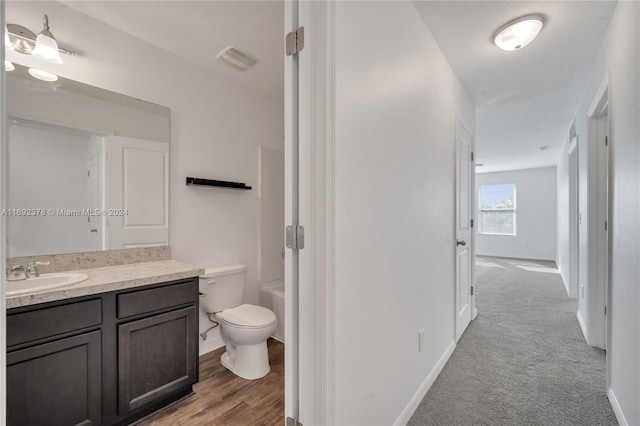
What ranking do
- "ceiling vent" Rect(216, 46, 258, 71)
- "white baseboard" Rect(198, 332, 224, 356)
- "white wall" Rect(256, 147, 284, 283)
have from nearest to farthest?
"ceiling vent" Rect(216, 46, 258, 71) → "white baseboard" Rect(198, 332, 224, 356) → "white wall" Rect(256, 147, 284, 283)

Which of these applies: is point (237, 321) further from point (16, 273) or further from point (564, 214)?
point (564, 214)

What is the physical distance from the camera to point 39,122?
5.60ft

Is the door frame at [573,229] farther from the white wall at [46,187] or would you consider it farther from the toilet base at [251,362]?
the white wall at [46,187]

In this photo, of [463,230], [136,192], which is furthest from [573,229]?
[136,192]

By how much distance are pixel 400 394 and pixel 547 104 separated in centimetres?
353

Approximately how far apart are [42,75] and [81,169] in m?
0.58

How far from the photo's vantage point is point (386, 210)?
1428 millimetres

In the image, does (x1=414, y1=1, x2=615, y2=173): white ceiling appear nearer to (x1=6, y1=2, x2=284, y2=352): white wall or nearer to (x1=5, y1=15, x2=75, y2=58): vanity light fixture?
(x1=6, y1=2, x2=284, y2=352): white wall

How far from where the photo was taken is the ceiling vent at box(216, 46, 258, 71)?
7.35ft

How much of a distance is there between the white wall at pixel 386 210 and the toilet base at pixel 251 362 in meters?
1.05

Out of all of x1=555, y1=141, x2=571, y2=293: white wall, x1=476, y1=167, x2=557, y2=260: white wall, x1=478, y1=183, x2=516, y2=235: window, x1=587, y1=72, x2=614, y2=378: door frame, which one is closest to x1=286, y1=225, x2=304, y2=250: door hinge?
x1=587, y1=72, x2=614, y2=378: door frame

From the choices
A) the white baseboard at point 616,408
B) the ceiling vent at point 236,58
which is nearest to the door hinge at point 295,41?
the ceiling vent at point 236,58

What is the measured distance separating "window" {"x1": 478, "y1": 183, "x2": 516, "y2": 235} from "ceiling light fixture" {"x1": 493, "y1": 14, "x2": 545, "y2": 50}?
23.6 ft

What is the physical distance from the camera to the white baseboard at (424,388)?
1595 mm
